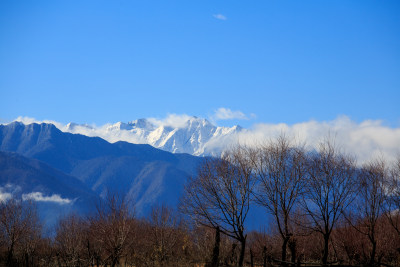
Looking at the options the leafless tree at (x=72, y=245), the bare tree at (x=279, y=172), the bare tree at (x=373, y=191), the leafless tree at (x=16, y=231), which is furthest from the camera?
the leafless tree at (x=16, y=231)

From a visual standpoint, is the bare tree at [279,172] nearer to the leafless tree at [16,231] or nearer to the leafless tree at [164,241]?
the leafless tree at [164,241]

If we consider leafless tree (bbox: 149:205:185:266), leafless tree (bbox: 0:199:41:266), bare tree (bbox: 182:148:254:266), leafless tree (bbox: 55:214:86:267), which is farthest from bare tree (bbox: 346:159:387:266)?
leafless tree (bbox: 0:199:41:266)

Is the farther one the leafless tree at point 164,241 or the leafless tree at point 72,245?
the leafless tree at point 164,241

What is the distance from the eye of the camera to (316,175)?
4009 cm

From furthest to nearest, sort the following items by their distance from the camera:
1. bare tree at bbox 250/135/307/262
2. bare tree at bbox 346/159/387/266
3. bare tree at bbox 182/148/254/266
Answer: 1. bare tree at bbox 346/159/387/266
2. bare tree at bbox 182/148/254/266
3. bare tree at bbox 250/135/307/262

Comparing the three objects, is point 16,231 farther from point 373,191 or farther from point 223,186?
point 373,191

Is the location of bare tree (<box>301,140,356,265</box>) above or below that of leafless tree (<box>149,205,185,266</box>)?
above

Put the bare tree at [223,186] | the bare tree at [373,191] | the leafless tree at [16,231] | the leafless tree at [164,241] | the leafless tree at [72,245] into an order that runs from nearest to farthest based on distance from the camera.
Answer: the bare tree at [223,186], the bare tree at [373,191], the leafless tree at [72,245], the leafless tree at [164,241], the leafless tree at [16,231]

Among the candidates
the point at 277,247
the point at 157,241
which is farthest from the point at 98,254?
the point at 277,247

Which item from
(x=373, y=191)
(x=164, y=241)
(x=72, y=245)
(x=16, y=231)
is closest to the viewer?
(x=373, y=191)

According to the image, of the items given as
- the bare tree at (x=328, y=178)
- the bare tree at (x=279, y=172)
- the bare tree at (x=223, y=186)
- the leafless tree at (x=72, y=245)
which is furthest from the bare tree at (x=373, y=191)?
the leafless tree at (x=72, y=245)

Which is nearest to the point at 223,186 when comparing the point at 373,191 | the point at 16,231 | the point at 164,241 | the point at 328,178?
the point at 328,178

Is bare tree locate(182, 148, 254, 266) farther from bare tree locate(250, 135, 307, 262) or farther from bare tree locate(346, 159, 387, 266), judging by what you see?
bare tree locate(346, 159, 387, 266)

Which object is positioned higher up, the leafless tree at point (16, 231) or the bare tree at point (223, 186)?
the bare tree at point (223, 186)
